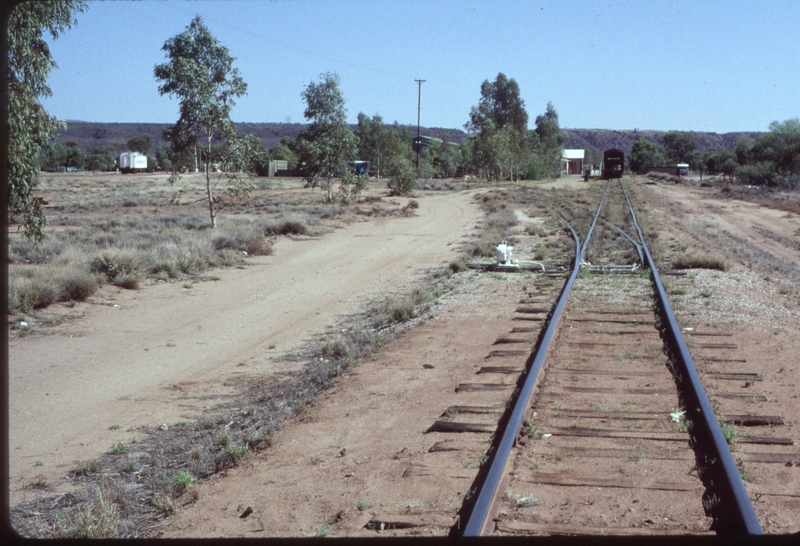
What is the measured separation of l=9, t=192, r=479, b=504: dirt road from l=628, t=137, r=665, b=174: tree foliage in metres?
128

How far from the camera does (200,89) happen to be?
2553cm

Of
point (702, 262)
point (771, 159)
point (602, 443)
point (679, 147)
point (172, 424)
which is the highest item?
point (679, 147)

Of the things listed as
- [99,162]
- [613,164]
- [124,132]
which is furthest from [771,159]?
[124,132]

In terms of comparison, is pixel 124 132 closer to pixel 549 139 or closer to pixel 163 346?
pixel 549 139

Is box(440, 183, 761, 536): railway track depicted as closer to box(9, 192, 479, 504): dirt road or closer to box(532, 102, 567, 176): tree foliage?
box(9, 192, 479, 504): dirt road

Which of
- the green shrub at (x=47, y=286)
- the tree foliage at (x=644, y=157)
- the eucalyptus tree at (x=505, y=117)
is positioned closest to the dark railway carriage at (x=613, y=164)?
the eucalyptus tree at (x=505, y=117)

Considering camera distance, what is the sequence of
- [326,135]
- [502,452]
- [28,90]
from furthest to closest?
1. [326,135]
2. [28,90]
3. [502,452]

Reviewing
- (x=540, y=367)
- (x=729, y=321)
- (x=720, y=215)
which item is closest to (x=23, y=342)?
(x=540, y=367)

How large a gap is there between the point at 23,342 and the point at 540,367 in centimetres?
843

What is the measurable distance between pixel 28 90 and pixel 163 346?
13.8 feet

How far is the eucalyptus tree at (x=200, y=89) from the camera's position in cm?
2528

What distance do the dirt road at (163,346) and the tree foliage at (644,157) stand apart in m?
128

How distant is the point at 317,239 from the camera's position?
94.9 ft

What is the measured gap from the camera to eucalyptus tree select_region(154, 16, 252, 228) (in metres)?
25.3
